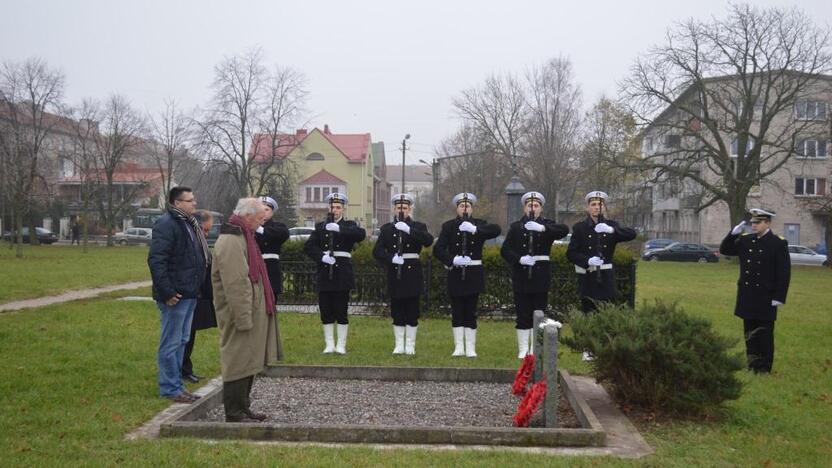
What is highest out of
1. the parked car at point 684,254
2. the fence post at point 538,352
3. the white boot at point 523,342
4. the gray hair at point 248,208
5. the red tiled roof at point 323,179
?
the red tiled roof at point 323,179

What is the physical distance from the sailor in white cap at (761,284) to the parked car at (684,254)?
39.5m

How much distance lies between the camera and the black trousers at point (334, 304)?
9.72 meters

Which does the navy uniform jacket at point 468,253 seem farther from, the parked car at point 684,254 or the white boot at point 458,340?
the parked car at point 684,254

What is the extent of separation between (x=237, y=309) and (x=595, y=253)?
4.97 metres

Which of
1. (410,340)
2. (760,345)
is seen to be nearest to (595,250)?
(760,345)

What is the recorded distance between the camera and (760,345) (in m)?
8.98

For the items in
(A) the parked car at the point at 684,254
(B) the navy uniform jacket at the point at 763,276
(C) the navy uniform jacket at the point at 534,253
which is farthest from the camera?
(A) the parked car at the point at 684,254

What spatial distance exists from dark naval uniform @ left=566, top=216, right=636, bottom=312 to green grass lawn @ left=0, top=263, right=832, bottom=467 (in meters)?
1.00

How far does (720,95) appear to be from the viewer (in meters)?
42.2

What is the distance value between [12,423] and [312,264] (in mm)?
9020

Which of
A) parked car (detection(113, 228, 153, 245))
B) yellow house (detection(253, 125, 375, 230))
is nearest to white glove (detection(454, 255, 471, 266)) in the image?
parked car (detection(113, 228, 153, 245))

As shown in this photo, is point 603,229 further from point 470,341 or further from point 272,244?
point 272,244

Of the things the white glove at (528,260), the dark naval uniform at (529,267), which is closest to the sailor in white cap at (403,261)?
the dark naval uniform at (529,267)

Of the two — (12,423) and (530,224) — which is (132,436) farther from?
(530,224)
